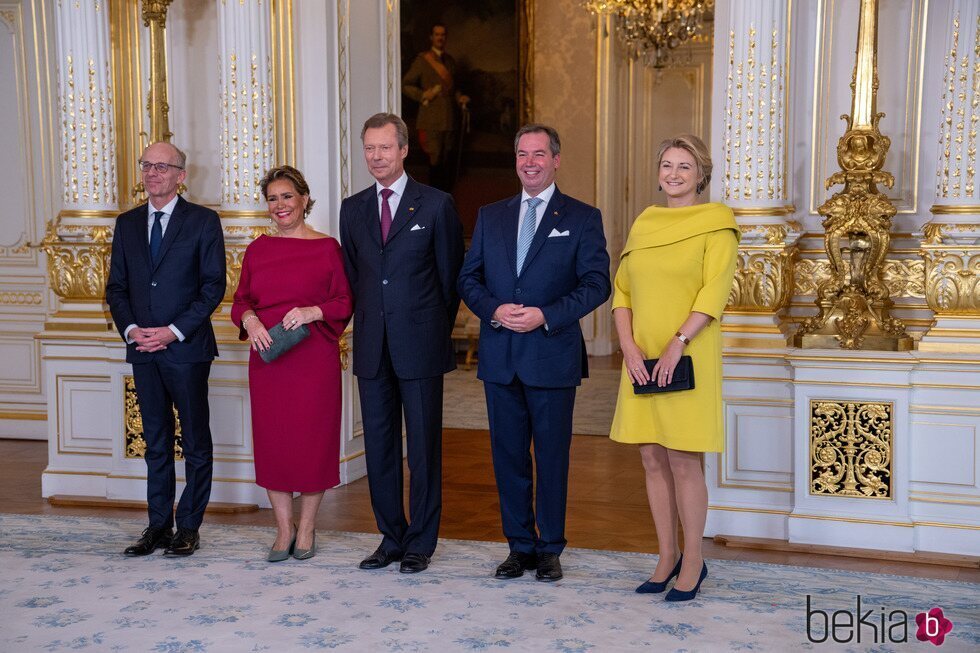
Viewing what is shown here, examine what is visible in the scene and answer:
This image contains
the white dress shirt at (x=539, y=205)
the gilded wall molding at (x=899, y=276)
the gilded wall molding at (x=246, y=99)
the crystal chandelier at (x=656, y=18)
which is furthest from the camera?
the crystal chandelier at (x=656, y=18)

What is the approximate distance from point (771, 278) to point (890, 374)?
0.69m

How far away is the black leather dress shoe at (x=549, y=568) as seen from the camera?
440 centimetres

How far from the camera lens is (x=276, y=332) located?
14.9ft

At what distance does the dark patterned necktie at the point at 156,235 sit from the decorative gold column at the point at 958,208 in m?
3.37

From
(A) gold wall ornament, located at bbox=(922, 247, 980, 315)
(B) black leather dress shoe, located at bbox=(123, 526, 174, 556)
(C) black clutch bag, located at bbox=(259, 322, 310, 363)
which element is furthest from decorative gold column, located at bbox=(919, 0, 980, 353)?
(B) black leather dress shoe, located at bbox=(123, 526, 174, 556)

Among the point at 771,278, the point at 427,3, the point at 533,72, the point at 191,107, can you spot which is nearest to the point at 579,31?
the point at 533,72

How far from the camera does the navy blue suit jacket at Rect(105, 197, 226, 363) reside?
15.8 feet

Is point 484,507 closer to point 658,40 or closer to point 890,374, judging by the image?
point 890,374

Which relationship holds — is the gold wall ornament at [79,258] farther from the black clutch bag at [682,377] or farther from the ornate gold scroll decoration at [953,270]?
the ornate gold scroll decoration at [953,270]

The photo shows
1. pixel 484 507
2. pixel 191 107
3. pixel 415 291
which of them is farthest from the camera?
pixel 191 107

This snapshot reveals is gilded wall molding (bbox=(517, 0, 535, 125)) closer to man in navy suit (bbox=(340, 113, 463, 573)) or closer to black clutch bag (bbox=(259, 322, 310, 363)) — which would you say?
man in navy suit (bbox=(340, 113, 463, 573))

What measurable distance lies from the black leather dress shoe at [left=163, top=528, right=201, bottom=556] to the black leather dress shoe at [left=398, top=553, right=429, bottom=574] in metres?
0.98

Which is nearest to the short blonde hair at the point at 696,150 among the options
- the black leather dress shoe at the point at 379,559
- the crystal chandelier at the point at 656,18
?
the black leather dress shoe at the point at 379,559

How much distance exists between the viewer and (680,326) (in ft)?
13.4
